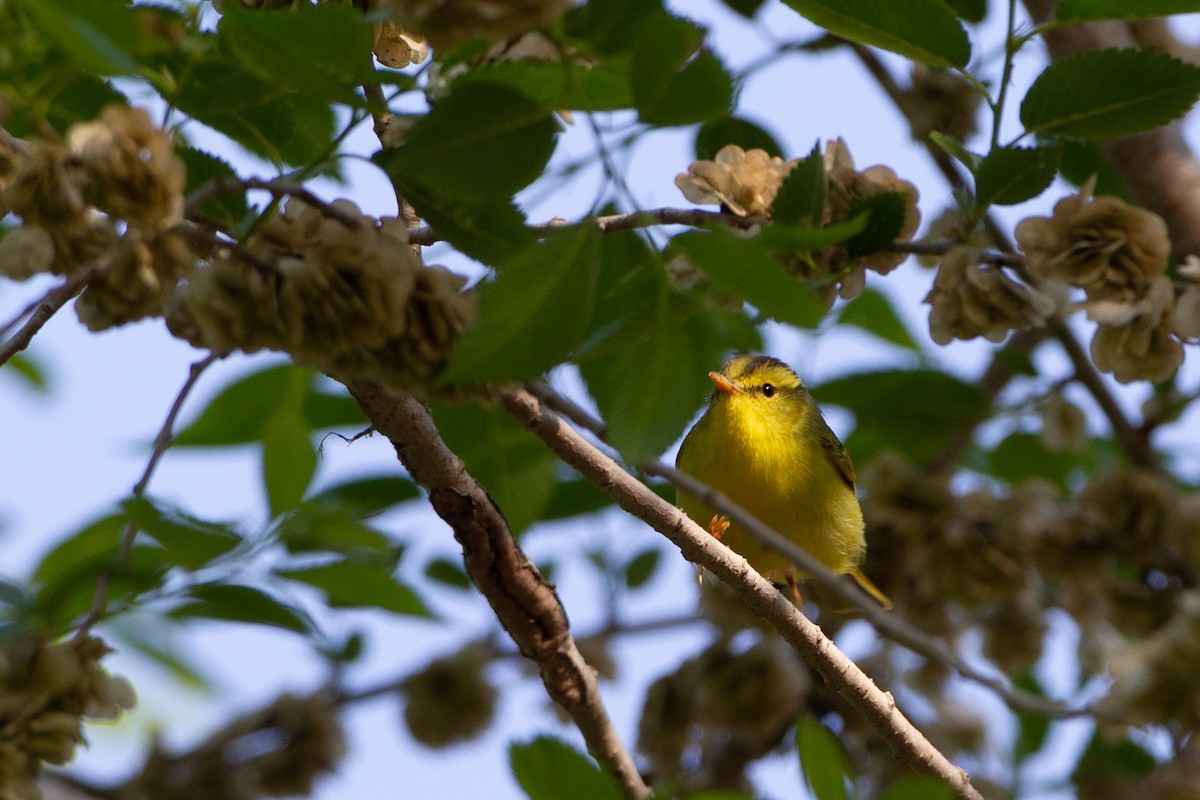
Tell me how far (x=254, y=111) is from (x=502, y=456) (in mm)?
840

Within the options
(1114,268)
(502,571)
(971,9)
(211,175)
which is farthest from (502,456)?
(971,9)

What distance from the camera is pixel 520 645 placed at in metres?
2.33

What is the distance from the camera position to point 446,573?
4.06 m

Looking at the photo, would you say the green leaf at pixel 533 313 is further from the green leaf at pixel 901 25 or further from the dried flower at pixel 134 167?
the green leaf at pixel 901 25

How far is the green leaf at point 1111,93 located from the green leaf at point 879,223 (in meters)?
0.27

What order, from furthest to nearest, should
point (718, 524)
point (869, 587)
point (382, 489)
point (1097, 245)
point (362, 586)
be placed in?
point (869, 587) < point (382, 489) < point (718, 524) < point (362, 586) < point (1097, 245)

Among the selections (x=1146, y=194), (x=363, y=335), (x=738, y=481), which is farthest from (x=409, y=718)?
(x=363, y=335)

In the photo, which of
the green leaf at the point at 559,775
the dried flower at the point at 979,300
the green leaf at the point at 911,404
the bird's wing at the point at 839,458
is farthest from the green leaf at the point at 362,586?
the bird's wing at the point at 839,458

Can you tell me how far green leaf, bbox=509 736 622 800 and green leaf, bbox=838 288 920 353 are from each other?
255 cm

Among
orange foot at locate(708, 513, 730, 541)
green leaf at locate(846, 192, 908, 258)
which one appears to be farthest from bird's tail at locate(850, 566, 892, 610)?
green leaf at locate(846, 192, 908, 258)

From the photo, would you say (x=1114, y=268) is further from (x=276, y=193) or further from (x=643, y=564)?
(x=643, y=564)

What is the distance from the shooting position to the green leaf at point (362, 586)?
219cm

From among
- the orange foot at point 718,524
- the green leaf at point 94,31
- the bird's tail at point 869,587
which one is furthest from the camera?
the bird's tail at point 869,587

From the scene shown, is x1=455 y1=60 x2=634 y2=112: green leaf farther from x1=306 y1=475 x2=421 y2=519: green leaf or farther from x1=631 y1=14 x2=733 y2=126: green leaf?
x1=306 y1=475 x2=421 y2=519: green leaf
